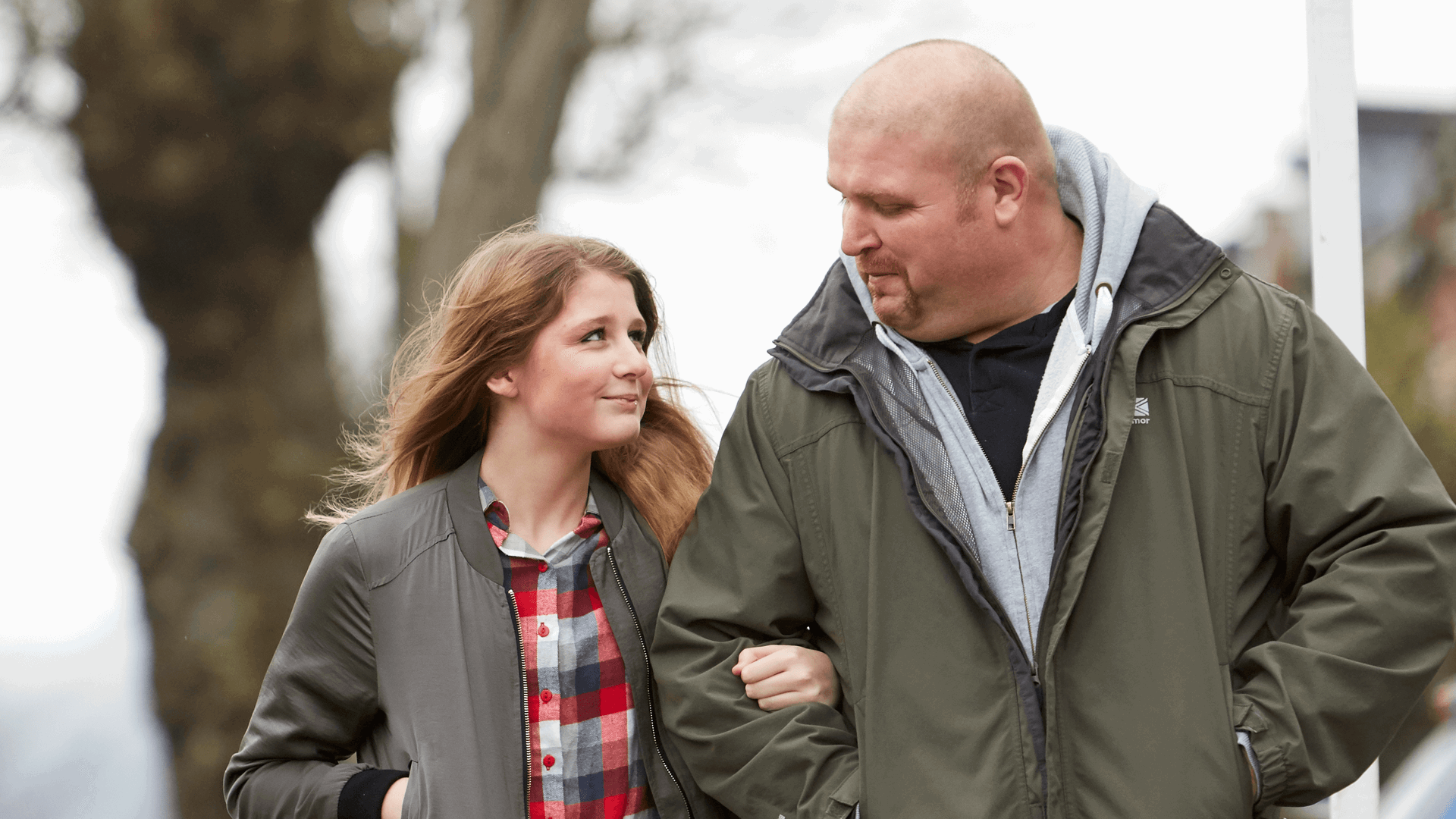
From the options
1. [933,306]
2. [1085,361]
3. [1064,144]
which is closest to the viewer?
[1085,361]

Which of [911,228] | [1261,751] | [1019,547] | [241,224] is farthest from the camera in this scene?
[241,224]

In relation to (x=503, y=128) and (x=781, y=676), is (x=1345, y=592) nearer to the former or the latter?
(x=781, y=676)

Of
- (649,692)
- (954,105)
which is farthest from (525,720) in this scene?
(954,105)

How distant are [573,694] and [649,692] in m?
0.12

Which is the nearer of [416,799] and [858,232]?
[416,799]

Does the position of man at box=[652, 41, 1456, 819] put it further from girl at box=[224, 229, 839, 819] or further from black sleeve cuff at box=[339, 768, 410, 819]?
black sleeve cuff at box=[339, 768, 410, 819]

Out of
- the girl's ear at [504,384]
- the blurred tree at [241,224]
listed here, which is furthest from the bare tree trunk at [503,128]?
the girl's ear at [504,384]

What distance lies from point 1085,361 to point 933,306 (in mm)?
243

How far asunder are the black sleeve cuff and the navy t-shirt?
3.16 feet

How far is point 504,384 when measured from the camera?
5.74ft

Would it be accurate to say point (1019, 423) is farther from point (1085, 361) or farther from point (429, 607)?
point (429, 607)

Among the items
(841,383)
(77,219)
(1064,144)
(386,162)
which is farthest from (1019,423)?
(77,219)

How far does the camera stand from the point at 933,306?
164 cm

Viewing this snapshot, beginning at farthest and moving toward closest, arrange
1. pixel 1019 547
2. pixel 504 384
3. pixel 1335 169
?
pixel 1335 169 < pixel 504 384 < pixel 1019 547
